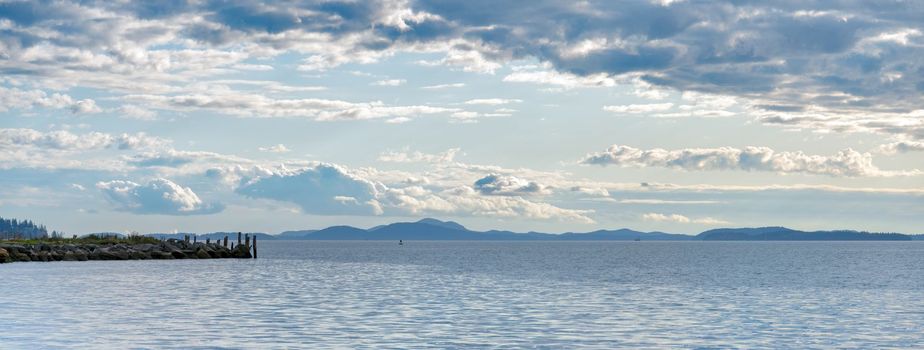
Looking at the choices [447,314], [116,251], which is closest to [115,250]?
[116,251]

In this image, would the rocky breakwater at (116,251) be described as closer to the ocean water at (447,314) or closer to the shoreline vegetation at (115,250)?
the shoreline vegetation at (115,250)

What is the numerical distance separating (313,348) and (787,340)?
54.0 ft

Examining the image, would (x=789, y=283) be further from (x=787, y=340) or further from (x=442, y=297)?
(x=787, y=340)

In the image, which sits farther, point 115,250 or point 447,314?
point 115,250

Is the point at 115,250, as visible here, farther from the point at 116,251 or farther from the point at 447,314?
the point at 447,314

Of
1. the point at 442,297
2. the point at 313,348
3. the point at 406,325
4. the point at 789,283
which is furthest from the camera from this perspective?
the point at 789,283

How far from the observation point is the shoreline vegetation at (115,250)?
11154 cm

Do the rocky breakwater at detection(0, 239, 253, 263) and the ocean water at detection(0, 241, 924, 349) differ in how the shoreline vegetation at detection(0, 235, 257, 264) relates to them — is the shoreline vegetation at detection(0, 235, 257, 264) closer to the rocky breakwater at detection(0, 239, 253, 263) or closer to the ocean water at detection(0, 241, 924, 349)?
the rocky breakwater at detection(0, 239, 253, 263)

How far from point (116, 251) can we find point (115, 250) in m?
0.34

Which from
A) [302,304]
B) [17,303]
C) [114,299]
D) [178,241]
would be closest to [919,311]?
[302,304]

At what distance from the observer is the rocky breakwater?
364 feet

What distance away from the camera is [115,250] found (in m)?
123

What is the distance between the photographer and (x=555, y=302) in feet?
170

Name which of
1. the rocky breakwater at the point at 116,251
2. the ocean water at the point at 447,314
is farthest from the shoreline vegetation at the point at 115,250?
the ocean water at the point at 447,314
